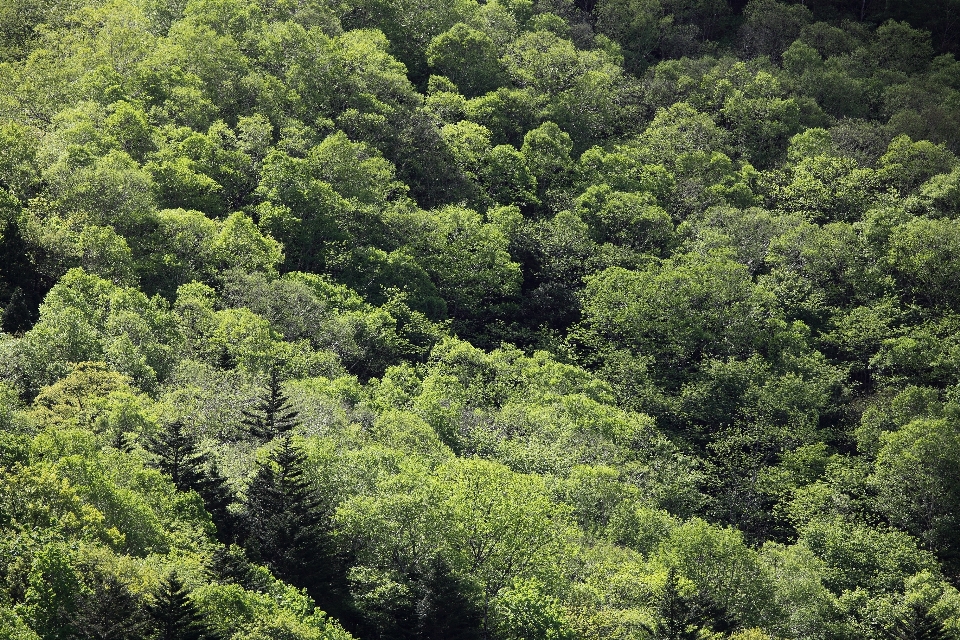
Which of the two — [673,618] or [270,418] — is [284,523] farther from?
[673,618]

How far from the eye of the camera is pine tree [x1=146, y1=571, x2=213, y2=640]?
49969 mm

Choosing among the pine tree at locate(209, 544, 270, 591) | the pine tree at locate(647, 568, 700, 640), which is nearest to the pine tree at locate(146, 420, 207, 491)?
the pine tree at locate(209, 544, 270, 591)

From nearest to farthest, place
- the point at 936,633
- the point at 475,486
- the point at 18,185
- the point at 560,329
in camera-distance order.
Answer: the point at 475,486, the point at 936,633, the point at 18,185, the point at 560,329

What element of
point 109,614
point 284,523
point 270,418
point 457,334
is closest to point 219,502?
point 284,523

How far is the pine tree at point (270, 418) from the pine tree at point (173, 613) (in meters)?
23.9

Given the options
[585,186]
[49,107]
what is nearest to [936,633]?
[585,186]

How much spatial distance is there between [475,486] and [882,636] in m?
36.3

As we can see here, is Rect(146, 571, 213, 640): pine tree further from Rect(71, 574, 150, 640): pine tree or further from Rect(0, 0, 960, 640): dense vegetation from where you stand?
Rect(71, 574, 150, 640): pine tree

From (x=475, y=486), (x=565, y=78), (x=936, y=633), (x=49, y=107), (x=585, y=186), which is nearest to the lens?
(x=475, y=486)

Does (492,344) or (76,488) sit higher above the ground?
(76,488)

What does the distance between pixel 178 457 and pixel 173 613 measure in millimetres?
18661

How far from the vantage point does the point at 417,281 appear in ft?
414

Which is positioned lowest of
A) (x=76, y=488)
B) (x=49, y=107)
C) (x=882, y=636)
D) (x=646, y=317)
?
(x=882, y=636)

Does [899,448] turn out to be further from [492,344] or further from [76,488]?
[76,488]
